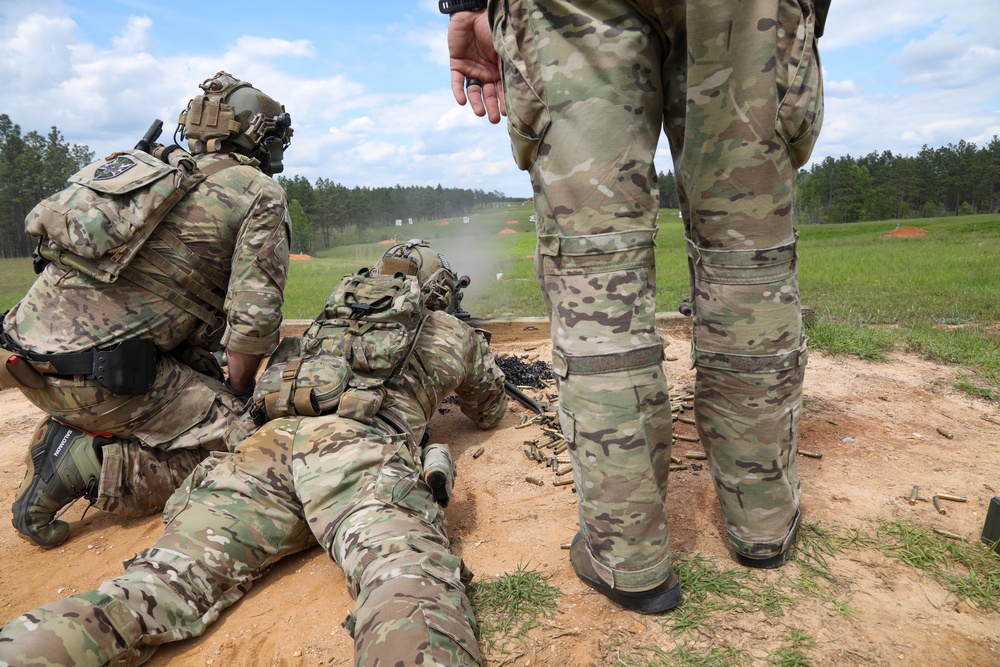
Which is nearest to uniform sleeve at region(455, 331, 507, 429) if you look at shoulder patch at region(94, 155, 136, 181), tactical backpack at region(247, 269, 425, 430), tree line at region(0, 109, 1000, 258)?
tactical backpack at region(247, 269, 425, 430)

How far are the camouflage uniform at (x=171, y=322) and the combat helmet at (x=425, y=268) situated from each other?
62 centimetres

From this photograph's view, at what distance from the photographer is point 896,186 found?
6178 centimetres

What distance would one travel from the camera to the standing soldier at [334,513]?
67.1 inches

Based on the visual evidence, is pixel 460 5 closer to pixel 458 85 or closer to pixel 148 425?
pixel 458 85

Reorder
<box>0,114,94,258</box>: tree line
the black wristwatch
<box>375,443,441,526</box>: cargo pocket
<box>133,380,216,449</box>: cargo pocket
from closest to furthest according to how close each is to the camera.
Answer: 1. the black wristwatch
2. <box>375,443,441,526</box>: cargo pocket
3. <box>133,380,216,449</box>: cargo pocket
4. <box>0,114,94,258</box>: tree line

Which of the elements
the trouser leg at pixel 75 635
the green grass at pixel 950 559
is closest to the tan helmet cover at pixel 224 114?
the trouser leg at pixel 75 635

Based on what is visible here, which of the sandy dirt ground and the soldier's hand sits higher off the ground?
the soldier's hand

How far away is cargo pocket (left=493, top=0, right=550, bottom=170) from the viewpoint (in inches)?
69.4

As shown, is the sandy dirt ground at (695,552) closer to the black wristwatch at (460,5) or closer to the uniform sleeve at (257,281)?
the uniform sleeve at (257,281)

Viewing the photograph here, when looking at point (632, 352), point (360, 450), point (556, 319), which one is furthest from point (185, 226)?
point (632, 352)

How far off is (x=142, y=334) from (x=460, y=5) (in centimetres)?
240

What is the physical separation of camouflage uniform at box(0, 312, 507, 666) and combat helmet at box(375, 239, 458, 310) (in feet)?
3.17

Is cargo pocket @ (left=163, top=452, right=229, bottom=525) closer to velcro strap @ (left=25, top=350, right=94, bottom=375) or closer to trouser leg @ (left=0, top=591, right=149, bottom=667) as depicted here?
trouser leg @ (left=0, top=591, right=149, bottom=667)

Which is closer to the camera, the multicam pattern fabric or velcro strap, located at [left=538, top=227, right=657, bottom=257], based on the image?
velcro strap, located at [left=538, top=227, right=657, bottom=257]
